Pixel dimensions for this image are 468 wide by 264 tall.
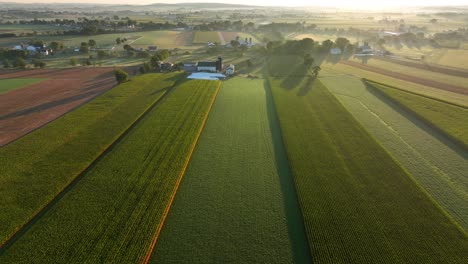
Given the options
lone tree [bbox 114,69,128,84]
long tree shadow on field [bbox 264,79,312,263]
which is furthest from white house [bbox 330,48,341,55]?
lone tree [bbox 114,69,128,84]

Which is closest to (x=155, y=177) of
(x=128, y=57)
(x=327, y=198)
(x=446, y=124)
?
(x=327, y=198)

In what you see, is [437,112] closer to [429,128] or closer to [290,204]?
[429,128]

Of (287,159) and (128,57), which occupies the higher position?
(128,57)

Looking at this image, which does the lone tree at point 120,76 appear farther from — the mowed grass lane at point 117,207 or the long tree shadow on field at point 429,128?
the long tree shadow on field at point 429,128

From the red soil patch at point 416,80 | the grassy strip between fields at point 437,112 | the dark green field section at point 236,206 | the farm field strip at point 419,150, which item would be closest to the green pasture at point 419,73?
the red soil patch at point 416,80

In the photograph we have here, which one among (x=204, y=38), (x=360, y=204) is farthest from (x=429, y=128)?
(x=204, y=38)

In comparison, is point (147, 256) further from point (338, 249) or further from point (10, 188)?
point (10, 188)
